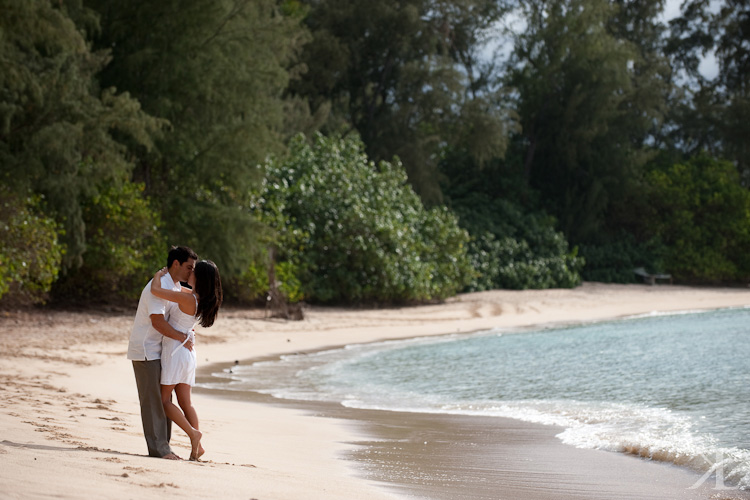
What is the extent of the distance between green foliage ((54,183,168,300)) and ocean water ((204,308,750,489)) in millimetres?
4609

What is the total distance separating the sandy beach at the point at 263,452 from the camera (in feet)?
14.5

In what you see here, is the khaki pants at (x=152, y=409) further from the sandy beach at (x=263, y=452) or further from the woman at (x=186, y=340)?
the sandy beach at (x=263, y=452)

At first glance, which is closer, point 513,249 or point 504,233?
point 513,249

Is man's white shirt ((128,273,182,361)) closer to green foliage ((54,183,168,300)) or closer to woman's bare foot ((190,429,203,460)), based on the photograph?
woman's bare foot ((190,429,203,460))

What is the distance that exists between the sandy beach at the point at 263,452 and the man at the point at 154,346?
19 centimetres

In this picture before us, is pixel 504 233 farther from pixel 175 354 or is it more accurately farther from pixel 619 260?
pixel 175 354

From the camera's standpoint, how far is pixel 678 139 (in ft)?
120

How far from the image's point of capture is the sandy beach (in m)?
4.41

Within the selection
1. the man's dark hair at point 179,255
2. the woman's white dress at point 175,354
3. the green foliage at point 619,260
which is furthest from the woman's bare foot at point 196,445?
the green foliage at point 619,260

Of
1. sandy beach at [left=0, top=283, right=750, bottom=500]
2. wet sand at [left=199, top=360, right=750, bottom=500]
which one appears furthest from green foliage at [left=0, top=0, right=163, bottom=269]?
wet sand at [left=199, top=360, right=750, bottom=500]

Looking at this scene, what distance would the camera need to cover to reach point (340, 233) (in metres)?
21.5

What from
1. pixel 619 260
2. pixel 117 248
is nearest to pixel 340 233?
pixel 117 248

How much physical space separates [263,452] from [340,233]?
50.9ft

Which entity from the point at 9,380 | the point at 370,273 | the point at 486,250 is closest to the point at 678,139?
the point at 486,250
